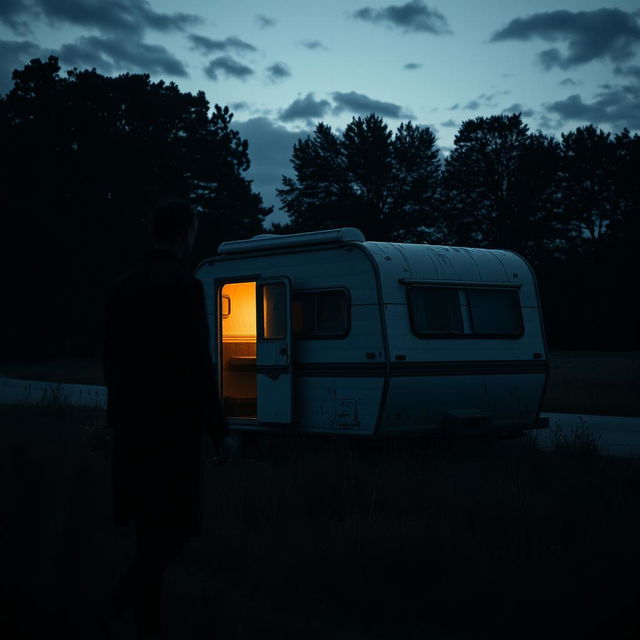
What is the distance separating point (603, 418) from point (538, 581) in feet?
37.4

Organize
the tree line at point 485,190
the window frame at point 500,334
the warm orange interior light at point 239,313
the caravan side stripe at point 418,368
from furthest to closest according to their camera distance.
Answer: the tree line at point 485,190 → the warm orange interior light at point 239,313 → the window frame at point 500,334 → the caravan side stripe at point 418,368

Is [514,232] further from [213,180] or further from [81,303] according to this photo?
[81,303]

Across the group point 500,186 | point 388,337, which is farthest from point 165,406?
point 500,186

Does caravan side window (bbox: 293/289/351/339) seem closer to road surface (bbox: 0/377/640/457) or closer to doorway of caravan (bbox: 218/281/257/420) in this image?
doorway of caravan (bbox: 218/281/257/420)

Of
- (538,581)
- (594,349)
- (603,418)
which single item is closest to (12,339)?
(594,349)

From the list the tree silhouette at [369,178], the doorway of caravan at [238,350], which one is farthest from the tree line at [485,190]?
the doorway of caravan at [238,350]

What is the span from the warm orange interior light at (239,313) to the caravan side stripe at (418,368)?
7.19 ft

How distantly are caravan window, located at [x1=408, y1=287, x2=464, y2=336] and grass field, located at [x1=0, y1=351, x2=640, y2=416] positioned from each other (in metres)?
7.33

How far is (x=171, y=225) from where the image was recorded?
13.5 ft

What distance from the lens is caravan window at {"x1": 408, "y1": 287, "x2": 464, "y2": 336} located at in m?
10.2

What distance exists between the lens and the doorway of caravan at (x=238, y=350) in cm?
1212

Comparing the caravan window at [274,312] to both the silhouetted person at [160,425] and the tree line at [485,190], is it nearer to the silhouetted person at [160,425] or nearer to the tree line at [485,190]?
the silhouetted person at [160,425]

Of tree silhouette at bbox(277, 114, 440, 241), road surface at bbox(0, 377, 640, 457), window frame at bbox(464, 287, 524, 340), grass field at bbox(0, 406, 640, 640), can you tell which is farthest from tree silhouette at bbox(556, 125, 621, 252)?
grass field at bbox(0, 406, 640, 640)

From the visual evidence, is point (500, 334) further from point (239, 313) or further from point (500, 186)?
point (500, 186)
